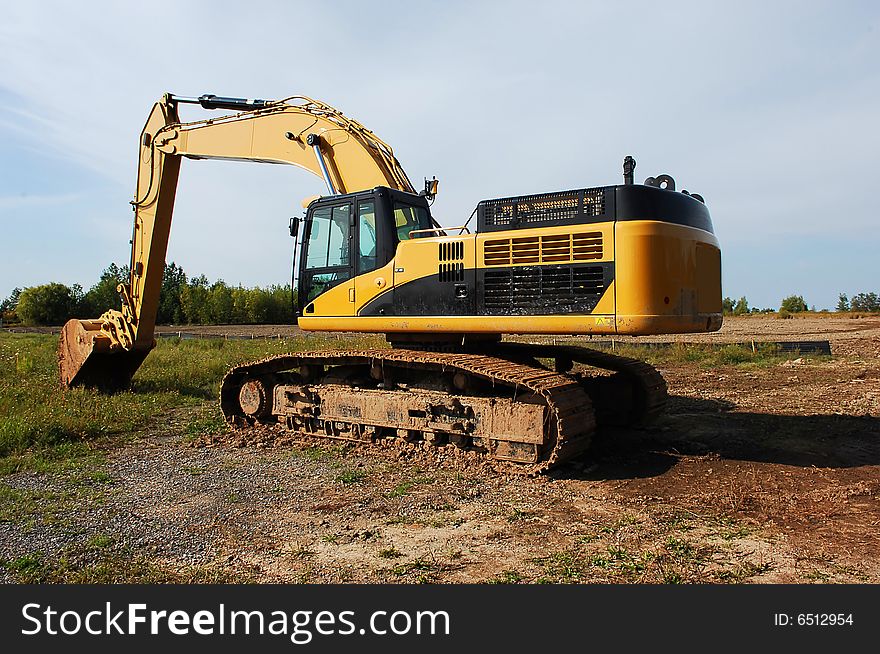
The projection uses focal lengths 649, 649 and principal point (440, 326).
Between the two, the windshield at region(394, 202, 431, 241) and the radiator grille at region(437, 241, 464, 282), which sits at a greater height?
the windshield at region(394, 202, 431, 241)

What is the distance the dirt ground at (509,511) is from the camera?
4.77 metres

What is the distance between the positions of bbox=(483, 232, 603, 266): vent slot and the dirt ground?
7.97 ft

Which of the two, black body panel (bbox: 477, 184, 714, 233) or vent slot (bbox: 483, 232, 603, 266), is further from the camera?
vent slot (bbox: 483, 232, 603, 266)

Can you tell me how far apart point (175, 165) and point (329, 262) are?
4.82m

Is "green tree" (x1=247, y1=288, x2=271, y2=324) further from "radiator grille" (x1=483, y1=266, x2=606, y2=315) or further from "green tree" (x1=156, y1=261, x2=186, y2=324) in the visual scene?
"radiator grille" (x1=483, y1=266, x2=606, y2=315)

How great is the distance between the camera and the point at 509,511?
6.08m

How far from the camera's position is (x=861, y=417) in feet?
33.4

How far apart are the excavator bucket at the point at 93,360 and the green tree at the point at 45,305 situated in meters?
58.6

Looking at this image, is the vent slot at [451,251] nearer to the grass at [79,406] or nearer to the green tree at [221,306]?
the grass at [79,406]

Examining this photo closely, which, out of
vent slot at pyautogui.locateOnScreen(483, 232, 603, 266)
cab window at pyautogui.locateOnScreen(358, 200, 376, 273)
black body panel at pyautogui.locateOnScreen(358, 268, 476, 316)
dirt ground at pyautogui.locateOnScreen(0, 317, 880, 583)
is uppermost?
cab window at pyautogui.locateOnScreen(358, 200, 376, 273)

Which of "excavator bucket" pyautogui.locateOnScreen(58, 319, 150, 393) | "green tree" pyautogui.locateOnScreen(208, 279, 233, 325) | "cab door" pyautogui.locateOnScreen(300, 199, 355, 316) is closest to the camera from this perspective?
"cab door" pyautogui.locateOnScreen(300, 199, 355, 316)

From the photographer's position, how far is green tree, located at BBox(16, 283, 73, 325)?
2473 inches

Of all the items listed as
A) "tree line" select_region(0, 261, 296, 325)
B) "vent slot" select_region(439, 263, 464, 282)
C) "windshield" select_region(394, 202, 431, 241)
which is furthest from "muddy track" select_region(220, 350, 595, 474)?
"tree line" select_region(0, 261, 296, 325)

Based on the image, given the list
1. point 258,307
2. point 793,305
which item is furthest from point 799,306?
point 258,307
